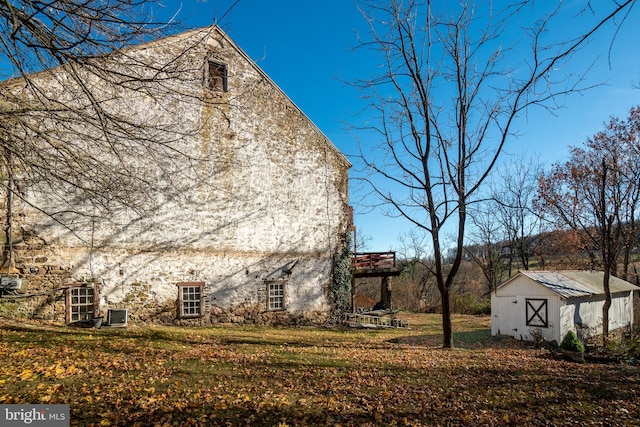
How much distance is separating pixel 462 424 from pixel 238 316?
36.5 feet

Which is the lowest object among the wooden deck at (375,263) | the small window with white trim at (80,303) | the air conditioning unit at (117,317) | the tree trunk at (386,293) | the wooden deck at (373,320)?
the wooden deck at (373,320)

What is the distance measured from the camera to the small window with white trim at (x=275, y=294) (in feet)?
52.7

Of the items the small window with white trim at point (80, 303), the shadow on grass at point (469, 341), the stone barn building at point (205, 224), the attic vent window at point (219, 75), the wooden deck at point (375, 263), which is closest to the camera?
the stone barn building at point (205, 224)

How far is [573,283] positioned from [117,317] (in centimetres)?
2070

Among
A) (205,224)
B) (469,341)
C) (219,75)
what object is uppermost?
(219,75)

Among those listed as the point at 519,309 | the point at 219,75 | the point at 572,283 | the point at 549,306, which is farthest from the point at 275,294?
the point at 572,283

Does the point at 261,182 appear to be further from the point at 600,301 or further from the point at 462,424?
the point at 600,301

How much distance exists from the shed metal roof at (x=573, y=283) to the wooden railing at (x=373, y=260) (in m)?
6.42

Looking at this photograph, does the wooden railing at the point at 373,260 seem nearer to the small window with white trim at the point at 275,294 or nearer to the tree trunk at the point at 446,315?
the small window with white trim at the point at 275,294

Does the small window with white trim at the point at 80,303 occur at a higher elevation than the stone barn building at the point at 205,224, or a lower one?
lower

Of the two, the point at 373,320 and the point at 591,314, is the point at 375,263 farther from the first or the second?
the point at 591,314

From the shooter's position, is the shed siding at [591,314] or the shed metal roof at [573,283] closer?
the shed siding at [591,314]

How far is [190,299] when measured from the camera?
14.2 meters

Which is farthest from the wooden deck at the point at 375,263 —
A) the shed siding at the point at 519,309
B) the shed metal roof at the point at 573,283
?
the shed metal roof at the point at 573,283
